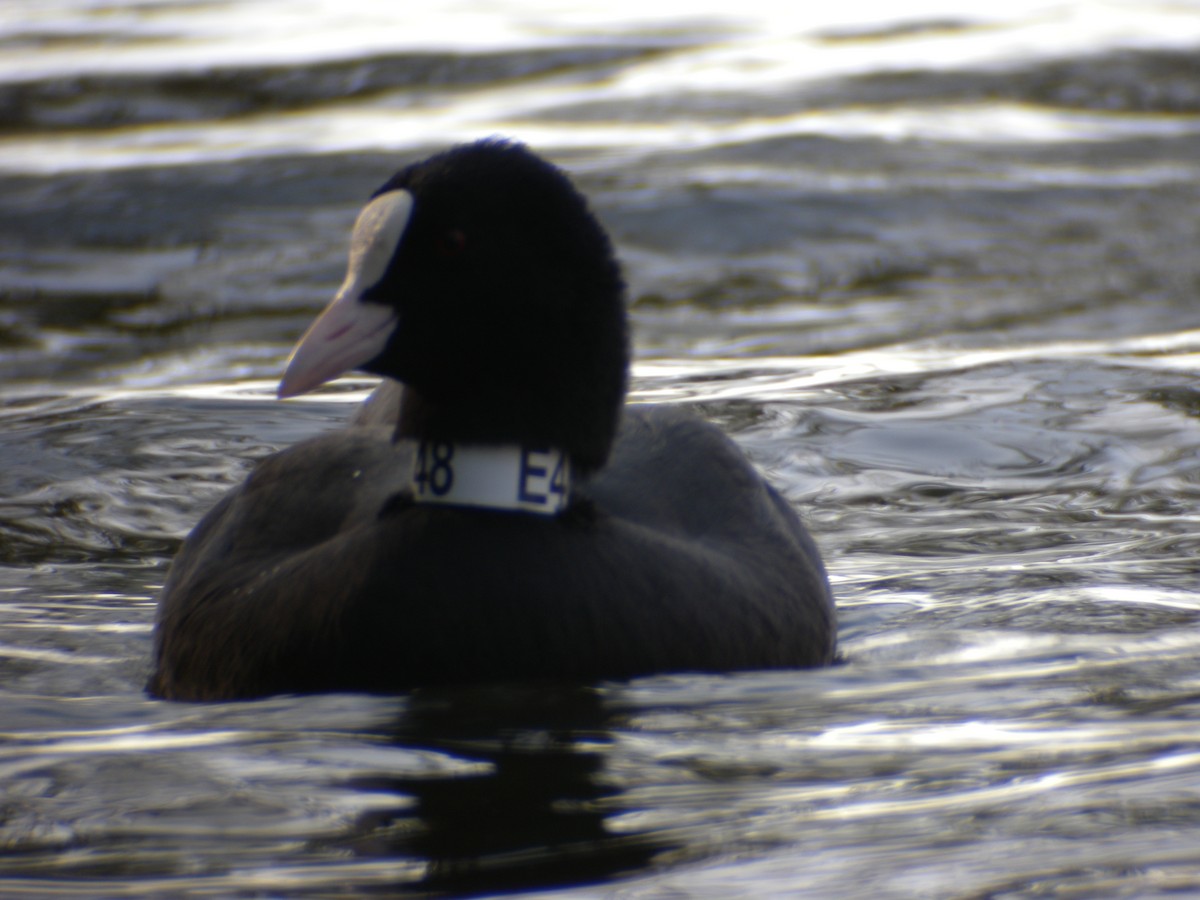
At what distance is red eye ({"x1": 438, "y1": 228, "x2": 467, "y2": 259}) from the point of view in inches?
130

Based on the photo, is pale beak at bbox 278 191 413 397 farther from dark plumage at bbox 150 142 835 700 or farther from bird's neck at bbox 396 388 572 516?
bird's neck at bbox 396 388 572 516

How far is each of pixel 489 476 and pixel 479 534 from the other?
0.43ft

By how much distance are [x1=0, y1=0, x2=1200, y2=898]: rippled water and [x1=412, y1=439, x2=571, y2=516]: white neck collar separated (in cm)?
37

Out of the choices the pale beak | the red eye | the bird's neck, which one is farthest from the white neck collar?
the red eye

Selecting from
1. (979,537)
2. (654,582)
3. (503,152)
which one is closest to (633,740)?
(654,582)

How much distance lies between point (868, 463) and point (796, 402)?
2.36 ft

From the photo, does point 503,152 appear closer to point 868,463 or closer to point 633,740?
point 633,740

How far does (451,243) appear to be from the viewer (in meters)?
3.32

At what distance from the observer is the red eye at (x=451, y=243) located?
3.31 metres

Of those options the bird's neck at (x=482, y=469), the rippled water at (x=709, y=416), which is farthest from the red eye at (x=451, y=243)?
the rippled water at (x=709, y=416)

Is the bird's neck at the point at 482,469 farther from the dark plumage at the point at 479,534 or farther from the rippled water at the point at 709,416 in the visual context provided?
the rippled water at the point at 709,416

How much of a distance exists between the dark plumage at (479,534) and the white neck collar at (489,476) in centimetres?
2

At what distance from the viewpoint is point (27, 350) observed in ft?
26.4

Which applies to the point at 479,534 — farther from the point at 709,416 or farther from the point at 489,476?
the point at 709,416
